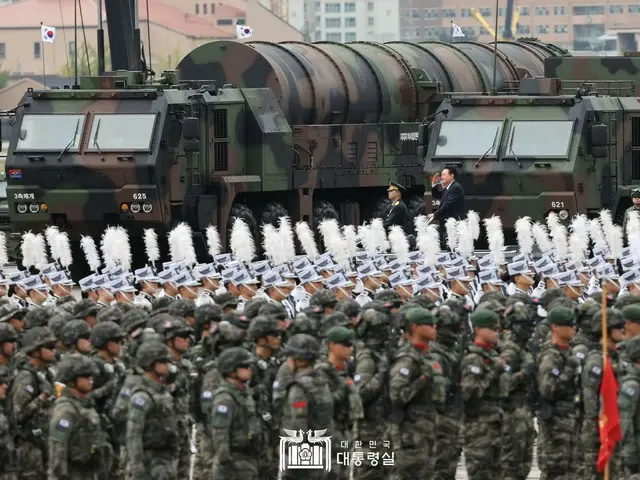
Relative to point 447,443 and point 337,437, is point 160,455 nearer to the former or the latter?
point 337,437

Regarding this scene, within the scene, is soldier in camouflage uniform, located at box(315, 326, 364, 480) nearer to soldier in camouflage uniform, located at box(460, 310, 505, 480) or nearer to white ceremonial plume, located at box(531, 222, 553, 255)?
soldier in camouflage uniform, located at box(460, 310, 505, 480)

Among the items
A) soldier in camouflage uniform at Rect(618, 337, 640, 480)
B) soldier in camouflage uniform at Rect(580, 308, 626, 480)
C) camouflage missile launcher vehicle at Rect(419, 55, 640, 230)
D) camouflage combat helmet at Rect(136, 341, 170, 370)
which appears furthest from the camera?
camouflage missile launcher vehicle at Rect(419, 55, 640, 230)

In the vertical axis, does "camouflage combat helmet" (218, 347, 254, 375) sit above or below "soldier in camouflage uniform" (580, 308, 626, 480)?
above

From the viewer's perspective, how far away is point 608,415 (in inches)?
514

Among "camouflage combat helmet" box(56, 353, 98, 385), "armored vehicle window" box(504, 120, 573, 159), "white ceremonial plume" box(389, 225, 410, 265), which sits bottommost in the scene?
"camouflage combat helmet" box(56, 353, 98, 385)

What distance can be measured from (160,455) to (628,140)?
1470 centimetres

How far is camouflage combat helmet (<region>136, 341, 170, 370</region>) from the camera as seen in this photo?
13.0m

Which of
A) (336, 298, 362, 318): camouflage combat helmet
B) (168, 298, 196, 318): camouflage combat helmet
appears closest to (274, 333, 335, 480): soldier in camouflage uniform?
(336, 298, 362, 318): camouflage combat helmet

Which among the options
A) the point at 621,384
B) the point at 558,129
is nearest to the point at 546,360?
the point at 621,384

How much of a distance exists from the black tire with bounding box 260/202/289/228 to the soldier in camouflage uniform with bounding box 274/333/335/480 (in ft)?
50.1

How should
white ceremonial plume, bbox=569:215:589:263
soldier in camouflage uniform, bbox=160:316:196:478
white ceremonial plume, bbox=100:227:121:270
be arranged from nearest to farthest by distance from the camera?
1. soldier in camouflage uniform, bbox=160:316:196:478
2. white ceremonial plume, bbox=569:215:589:263
3. white ceremonial plume, bbox=100:227:121:270

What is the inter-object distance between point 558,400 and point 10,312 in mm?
4021

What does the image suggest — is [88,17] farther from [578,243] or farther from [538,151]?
[578,243]

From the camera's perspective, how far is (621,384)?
43.5 feet
